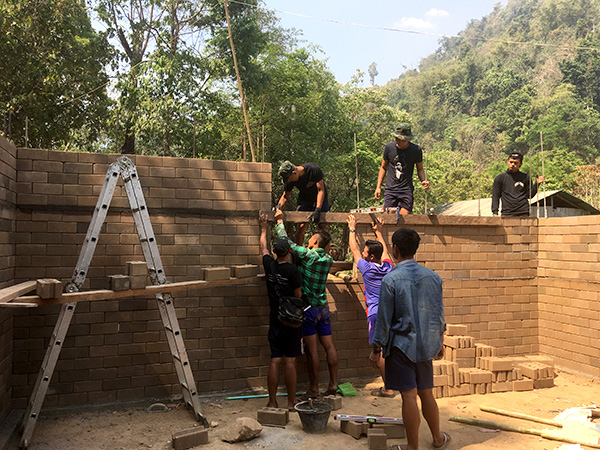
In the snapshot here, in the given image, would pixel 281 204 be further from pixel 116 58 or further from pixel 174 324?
pixel 116 58

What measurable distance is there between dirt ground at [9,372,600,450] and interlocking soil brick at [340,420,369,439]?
51 millimetres

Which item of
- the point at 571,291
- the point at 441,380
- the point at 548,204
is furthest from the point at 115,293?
the point at 548,204

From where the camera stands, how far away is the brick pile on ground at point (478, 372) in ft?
19.9

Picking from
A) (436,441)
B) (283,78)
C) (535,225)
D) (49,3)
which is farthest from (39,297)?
(283,78)

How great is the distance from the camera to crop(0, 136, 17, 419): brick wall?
14.7 feet

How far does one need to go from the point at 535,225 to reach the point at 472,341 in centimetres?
246

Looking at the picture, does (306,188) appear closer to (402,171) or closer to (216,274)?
(402,171)

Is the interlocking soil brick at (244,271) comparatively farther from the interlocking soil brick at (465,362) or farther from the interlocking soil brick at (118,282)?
the interlocking soil brick at (465,362)

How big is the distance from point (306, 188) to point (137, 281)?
271 centimetres

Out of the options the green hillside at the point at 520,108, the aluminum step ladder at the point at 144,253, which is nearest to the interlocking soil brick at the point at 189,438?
the aluminum step ladder at the point at 144,253

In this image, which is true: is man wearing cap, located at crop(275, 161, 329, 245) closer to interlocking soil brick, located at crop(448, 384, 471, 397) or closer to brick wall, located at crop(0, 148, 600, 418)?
brick wall, located at crop(0, 148, 600, 418)

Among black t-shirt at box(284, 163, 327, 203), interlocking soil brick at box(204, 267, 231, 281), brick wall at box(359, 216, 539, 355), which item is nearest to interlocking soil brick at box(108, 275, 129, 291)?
interlocking soil brick at box(204, 267, 231, 281)

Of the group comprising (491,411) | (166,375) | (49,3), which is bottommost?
(491,411)

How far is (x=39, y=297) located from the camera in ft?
12.5
